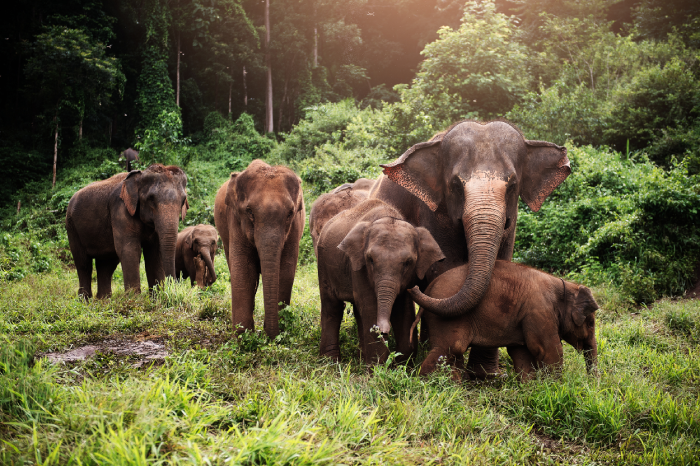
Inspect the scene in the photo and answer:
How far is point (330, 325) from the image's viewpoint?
5.51m

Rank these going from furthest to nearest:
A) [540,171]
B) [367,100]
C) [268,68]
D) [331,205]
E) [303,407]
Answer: [367,100] → [268,68] → [331,205] → [540,171] → [303,407]

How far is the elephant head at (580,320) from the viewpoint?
4.69 m

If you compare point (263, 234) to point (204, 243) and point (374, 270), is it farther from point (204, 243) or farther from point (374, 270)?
point (204, 243)

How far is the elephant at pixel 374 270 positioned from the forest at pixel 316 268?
377 mm

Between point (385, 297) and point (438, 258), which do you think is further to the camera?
point (438, 258)

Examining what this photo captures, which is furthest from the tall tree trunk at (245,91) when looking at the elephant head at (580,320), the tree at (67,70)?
the elephant head at (580,320)

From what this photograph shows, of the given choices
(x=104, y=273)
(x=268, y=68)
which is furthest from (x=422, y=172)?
(x=268, y=68)

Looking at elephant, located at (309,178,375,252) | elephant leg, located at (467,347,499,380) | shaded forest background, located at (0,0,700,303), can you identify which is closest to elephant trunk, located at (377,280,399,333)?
elephant leg, located at (467,347,499,380)

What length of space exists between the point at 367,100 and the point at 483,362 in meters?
34.5

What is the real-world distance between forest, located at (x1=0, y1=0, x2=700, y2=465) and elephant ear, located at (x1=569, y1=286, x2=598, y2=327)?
44cm

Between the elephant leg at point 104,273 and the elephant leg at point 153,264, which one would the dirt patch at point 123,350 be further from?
the elephant leg at point 104,273

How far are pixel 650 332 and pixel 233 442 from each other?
19.4 ft

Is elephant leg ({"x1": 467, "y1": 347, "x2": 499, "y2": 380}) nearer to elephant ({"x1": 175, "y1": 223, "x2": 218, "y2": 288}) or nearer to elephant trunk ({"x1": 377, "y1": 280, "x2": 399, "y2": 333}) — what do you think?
elephant trunk ({"x1": 377, "y1": 280, "x2": 399, "y2": 333})

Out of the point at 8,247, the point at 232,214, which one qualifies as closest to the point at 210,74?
the point at 8,247
